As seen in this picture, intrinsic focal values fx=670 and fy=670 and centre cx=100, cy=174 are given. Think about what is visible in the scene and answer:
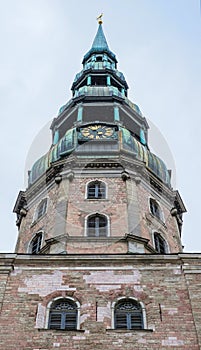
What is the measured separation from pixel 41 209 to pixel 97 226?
3.46m

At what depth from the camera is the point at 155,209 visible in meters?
27.6

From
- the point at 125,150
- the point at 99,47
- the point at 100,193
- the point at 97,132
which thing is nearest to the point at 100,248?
the point at 100,193

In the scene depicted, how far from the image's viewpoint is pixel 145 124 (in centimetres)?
3428

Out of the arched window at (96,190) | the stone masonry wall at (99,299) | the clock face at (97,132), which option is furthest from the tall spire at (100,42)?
the stone masonry wall at (99,299)

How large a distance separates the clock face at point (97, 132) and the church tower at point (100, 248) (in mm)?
48

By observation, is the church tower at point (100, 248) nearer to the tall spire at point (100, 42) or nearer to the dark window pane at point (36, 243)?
the dark window pane at point (36, 243)

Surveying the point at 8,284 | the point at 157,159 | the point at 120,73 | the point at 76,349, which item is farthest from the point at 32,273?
the point at 120,73

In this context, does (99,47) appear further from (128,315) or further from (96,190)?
(128,315)

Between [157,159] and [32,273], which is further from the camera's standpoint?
[157,159]

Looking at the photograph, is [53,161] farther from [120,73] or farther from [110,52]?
[110,52]

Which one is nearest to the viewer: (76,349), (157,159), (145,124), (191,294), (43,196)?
(76,349)

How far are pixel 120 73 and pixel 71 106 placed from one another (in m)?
6.49

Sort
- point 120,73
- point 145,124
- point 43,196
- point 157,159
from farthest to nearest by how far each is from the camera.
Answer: point 120,73 < point 145,124 < point 157,159 < point 43,196

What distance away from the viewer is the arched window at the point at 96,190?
26672mm
